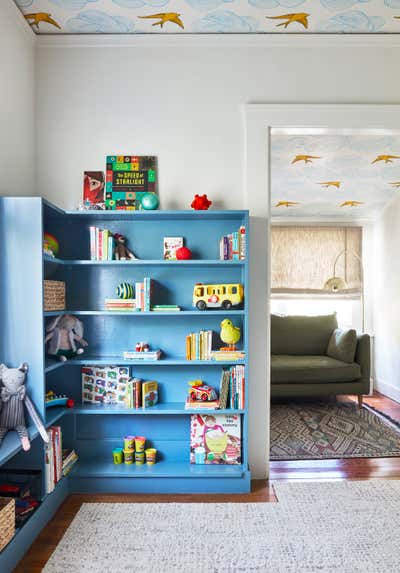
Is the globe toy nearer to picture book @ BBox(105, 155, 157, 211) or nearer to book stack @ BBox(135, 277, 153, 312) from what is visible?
picture book @ BBox(105, 155, 157, 211)

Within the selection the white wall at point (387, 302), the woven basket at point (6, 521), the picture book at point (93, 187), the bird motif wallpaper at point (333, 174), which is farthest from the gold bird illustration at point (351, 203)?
the woven basket at point (6, 521)

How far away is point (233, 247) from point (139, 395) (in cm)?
111

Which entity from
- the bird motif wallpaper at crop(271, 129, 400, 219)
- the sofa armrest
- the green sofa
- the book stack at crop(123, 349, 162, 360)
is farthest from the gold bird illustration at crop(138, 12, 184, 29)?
the sofa armrest

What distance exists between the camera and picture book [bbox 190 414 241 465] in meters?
2.73

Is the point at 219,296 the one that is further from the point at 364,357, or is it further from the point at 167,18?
the point at 364,357

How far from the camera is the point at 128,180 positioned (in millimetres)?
2838

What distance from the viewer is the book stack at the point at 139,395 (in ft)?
8.89

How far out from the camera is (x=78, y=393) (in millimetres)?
2863

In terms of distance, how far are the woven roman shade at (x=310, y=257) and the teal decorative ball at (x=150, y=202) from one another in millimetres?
3216

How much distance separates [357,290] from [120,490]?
13.4 ft

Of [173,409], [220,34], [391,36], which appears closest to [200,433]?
[173,409]

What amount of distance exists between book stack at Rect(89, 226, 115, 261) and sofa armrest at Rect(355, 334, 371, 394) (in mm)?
3120

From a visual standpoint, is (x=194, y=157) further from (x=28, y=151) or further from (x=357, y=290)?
(x=357, y=290)

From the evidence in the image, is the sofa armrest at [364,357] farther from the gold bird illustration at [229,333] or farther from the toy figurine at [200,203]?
the toy figurine at [200,203]
